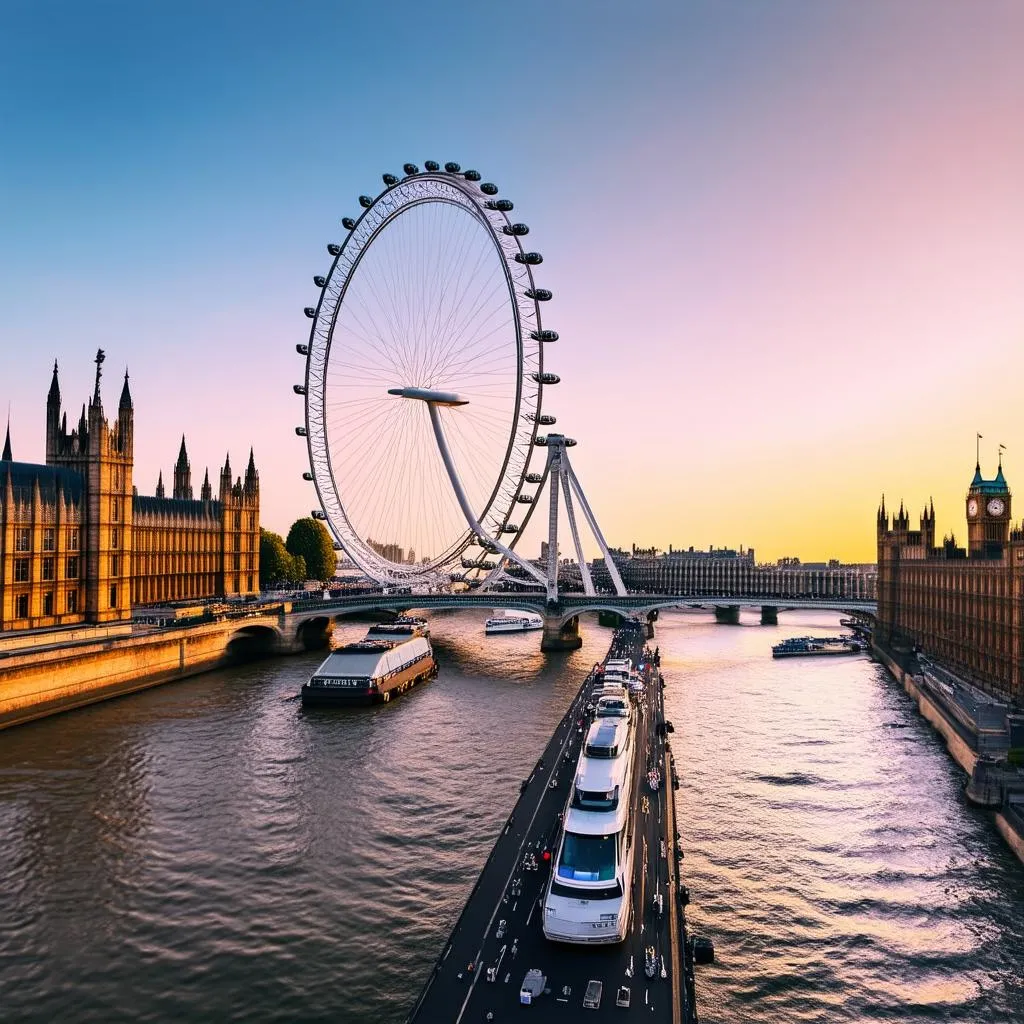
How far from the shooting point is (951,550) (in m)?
76.1

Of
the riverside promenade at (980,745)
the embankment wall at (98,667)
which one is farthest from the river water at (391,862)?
the embankment wall at (98,667)

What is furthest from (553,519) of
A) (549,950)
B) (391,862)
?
(549,950)

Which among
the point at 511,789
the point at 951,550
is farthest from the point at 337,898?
the point at 951,550

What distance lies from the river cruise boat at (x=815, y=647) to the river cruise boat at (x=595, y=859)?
233ft

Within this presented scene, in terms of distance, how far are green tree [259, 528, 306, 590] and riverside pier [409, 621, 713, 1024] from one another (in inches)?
4348

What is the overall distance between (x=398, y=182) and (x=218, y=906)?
73786 mm

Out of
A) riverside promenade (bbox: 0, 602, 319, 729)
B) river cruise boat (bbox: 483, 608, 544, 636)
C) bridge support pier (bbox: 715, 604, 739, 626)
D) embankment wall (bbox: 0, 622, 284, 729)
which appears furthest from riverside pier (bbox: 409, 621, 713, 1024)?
bridge support pier (bbox: 715, 604, 739, 626)

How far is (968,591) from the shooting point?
6150 cm

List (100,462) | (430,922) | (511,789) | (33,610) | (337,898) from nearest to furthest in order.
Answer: (430,922) < (337,898) < (511,789) < (33,610) < (100,462)

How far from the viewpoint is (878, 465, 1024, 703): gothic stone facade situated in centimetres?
5200

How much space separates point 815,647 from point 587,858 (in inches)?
3269

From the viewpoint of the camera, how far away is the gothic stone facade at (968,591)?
171 ft

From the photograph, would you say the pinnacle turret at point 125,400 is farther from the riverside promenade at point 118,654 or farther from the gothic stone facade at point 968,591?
the gothic stone facade at point 968,591

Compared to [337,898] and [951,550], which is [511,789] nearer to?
[337,898]
